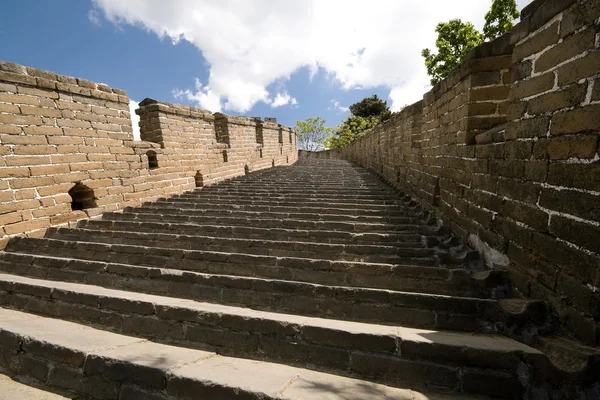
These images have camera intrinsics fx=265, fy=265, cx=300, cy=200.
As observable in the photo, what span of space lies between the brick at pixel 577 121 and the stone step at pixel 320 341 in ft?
4.43

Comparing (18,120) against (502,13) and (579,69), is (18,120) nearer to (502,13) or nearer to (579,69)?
(579,69)

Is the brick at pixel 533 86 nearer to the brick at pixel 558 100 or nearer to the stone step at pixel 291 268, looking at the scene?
the brick at pixel 558 100

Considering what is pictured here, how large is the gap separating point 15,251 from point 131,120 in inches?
121

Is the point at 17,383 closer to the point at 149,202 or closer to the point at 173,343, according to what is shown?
the point at 173,343

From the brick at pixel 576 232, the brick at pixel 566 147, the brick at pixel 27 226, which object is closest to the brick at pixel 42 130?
the brick at pixel 27 226

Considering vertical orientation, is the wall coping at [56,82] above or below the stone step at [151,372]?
above

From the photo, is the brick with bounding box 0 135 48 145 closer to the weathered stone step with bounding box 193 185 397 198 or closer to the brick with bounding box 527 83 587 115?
the weathered stone step with bounding box 193 185 397 198

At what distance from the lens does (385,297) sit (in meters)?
2.33

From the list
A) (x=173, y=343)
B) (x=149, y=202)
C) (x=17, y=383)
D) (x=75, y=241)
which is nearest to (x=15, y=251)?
(x=75, y=241)

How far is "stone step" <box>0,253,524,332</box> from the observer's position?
204 cm

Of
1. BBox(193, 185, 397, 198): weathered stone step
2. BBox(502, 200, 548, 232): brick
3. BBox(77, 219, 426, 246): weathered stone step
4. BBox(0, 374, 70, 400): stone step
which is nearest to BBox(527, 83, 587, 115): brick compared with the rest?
BBox(502, 200, 548, 232): brick

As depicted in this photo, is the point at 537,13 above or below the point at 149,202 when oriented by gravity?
above

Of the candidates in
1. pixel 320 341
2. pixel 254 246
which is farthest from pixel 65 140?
pixel 320 341

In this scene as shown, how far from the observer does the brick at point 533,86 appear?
1779 millimetres
